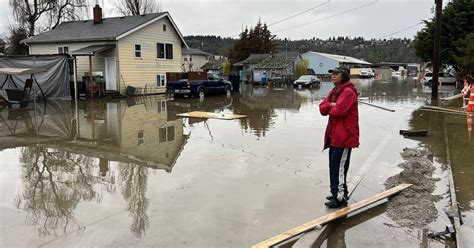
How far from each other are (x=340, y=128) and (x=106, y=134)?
7.67m

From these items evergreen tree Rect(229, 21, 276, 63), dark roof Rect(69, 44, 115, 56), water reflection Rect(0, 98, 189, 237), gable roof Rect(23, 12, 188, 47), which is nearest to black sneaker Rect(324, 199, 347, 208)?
water reflection Rect(0, 98, 189, 237)

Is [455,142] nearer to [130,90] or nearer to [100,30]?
[130,90]

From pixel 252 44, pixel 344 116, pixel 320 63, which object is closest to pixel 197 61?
pixel 252 44

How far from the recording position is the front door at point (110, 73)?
84.2 feet

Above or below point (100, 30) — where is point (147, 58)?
below

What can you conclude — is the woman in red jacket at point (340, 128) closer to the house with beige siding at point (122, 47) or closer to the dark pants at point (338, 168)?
the dark pants at point (338, 168)

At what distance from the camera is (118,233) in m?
4.42

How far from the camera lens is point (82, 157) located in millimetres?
8242

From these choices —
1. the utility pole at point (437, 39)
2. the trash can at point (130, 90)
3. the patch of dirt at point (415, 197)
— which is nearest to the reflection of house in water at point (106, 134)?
the patch of dirt at point (415, 197)

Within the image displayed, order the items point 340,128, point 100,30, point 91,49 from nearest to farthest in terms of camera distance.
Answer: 1. point 340,128
2. point 91,49
3. point 100,30

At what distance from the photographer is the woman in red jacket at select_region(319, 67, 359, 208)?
5070 mm

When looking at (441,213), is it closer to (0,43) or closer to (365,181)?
(365,181)

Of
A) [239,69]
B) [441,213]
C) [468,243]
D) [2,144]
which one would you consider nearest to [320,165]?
[441,213]

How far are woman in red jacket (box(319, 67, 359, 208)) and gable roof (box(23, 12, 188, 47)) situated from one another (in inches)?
870
